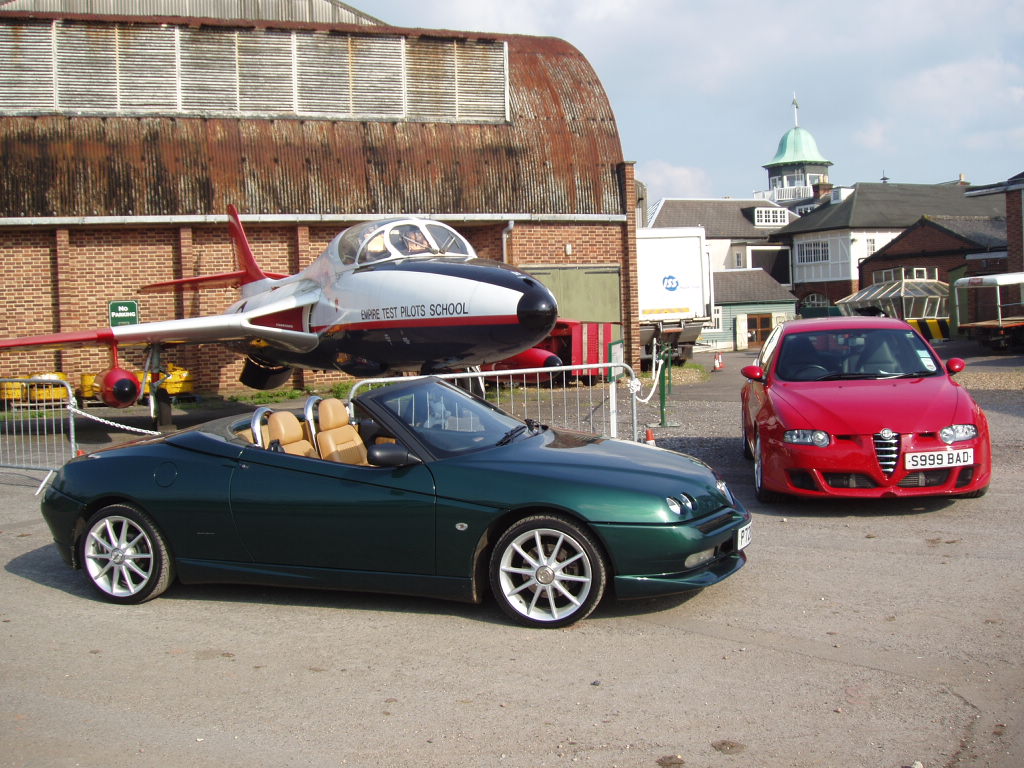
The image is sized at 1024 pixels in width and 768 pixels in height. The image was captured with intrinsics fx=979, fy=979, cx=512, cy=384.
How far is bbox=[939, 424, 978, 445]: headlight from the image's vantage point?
7.75 meters

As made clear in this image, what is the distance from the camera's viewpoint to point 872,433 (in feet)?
25.3

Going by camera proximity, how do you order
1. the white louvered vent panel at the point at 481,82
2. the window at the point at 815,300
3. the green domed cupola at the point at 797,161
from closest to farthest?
the white louvered vent panel at the point at 481,82
the window at the point at 815,300
the green domed cupola at the point at 797,161

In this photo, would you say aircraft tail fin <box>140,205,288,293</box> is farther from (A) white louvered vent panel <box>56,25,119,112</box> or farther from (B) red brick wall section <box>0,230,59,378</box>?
(A) white louvered vent panel <box>56,25,119,112</box>

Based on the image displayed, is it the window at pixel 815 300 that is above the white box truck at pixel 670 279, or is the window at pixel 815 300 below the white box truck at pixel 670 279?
above

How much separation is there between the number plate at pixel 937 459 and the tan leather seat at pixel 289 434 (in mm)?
4579

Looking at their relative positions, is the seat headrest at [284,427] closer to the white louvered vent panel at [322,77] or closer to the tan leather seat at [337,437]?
the tan leather seat at [337,437]

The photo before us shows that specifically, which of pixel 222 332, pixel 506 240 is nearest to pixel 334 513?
pixel 222 332

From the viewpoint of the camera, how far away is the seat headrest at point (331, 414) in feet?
21.4

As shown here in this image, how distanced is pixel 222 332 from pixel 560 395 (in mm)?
5776

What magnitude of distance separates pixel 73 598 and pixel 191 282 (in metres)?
13.5

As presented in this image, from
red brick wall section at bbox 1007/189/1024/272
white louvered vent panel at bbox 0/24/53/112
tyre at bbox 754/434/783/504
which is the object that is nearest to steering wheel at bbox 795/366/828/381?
tyre at bbox 754/434/783/504

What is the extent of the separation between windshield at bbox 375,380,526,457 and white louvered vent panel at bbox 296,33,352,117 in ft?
60.3

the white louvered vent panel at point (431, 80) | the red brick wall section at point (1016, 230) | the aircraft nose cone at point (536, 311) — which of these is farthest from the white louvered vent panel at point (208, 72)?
the red brick wall section at point (1016, 230)

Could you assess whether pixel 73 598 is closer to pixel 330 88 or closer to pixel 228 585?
pixel 228 585
